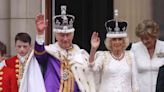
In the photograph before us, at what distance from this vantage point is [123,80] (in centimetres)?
697

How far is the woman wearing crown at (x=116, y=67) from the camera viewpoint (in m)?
6.96

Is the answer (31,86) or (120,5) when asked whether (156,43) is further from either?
(120,5)

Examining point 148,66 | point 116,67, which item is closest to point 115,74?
point 116,67

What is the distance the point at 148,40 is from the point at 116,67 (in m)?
0.53

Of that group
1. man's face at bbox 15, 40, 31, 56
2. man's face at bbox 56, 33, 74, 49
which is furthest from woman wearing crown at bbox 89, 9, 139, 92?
man's face at bbox 15, 40, 31, 56

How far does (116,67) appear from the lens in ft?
22.9

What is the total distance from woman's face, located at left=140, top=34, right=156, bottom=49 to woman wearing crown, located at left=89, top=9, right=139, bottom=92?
0.25 meters

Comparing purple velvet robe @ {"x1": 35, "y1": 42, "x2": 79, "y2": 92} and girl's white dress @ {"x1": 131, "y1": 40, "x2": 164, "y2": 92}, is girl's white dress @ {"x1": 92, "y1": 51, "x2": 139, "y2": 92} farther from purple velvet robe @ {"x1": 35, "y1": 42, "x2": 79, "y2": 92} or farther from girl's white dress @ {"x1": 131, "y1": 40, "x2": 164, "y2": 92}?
purple velvet robe @ {"x1": 35, "y1": 42, "x2": 79, "y2": 92}

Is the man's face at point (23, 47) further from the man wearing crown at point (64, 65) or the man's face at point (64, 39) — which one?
the man's face at point (64, 39)

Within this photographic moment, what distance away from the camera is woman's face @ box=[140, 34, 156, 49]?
23.5ft

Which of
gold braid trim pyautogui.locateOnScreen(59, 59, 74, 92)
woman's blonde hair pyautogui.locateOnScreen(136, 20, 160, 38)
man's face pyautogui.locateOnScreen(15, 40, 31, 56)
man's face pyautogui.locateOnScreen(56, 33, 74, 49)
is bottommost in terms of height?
gold braid trim pyautogui.locateOnScreen(59, 59, 74, 92)

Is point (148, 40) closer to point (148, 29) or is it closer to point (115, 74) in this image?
point (148, 29)

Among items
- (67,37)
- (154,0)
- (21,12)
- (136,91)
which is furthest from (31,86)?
(154,0)

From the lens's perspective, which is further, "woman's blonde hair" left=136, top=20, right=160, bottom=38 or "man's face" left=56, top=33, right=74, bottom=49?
"woman's blonde hair" left=136, top=20, right=160, bottom=38
